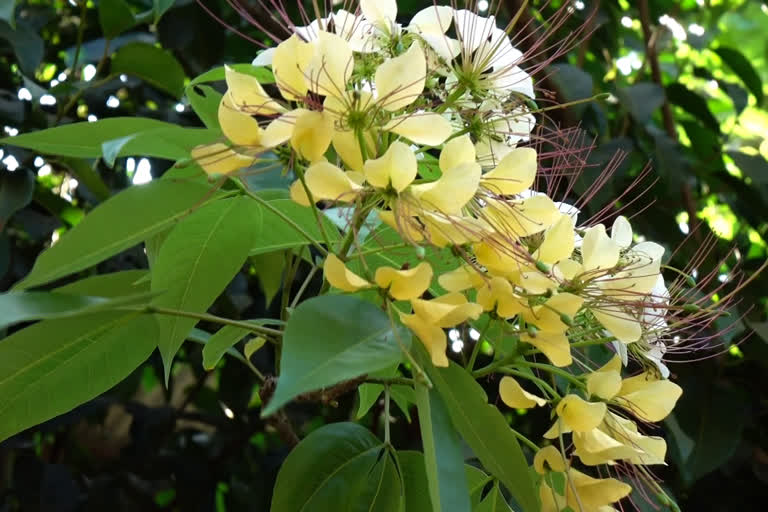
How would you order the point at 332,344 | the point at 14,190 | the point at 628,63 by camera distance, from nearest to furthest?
the point at 332,344, the point at 14,190, the point at 628,63

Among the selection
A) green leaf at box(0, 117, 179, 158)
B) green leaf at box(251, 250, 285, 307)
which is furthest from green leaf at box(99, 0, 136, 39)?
green leaf at box(0, 117, 179, 158)

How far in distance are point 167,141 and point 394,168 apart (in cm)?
15

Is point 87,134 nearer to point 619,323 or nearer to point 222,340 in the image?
point 222,340

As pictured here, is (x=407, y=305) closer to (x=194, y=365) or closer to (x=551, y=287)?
(x=551, y=287)

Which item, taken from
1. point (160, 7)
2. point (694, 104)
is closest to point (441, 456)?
point (160, 7)

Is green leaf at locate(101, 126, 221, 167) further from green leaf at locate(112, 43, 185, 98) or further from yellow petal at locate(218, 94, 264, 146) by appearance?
green leaf at locate(112, 43, 185, 98)

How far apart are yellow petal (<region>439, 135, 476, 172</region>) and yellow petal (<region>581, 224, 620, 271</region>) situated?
10cm

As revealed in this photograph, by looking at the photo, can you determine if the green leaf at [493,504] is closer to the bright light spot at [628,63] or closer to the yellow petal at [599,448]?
the yellow petal at [599,448]

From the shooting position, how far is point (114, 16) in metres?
1.04

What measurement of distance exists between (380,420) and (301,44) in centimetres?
75

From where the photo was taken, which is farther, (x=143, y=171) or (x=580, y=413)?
(x=143, y=171)

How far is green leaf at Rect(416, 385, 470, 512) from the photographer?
449mm

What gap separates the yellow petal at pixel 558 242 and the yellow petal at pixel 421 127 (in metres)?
0.09

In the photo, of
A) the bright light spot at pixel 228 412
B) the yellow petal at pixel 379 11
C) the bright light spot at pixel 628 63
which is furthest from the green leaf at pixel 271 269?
the bright light spot at pixel 628 63
